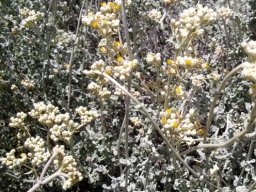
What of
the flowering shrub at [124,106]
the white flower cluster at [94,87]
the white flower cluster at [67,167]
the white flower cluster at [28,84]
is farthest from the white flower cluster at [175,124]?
the white flower cluster at [28,84]

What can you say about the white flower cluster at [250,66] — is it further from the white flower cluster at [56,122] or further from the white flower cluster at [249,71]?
the white flower cluster at [56,122]

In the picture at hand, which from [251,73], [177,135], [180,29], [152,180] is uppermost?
[180,29]

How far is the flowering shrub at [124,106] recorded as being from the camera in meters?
1.85

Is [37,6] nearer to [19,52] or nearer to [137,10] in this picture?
[19,52]

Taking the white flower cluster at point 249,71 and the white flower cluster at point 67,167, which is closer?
the white flower cluster at point 249,71

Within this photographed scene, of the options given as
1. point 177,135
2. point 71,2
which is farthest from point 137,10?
point 177,135

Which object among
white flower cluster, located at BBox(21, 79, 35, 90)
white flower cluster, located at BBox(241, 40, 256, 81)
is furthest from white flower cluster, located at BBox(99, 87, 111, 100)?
white flower cluster, located at BBox(241, 40, 256, 81)

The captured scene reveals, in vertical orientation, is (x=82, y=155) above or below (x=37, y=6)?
below

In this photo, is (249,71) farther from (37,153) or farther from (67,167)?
(37,153)

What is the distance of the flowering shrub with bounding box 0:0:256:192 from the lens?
1852 mm

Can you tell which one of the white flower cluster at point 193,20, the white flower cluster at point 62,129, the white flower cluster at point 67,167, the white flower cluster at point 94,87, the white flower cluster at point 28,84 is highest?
the white flower cluster at point 193,20

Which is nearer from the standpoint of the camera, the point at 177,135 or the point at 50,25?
the point at 177,135

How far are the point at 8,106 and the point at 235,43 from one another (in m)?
2.09

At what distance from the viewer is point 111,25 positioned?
1.93 meters
